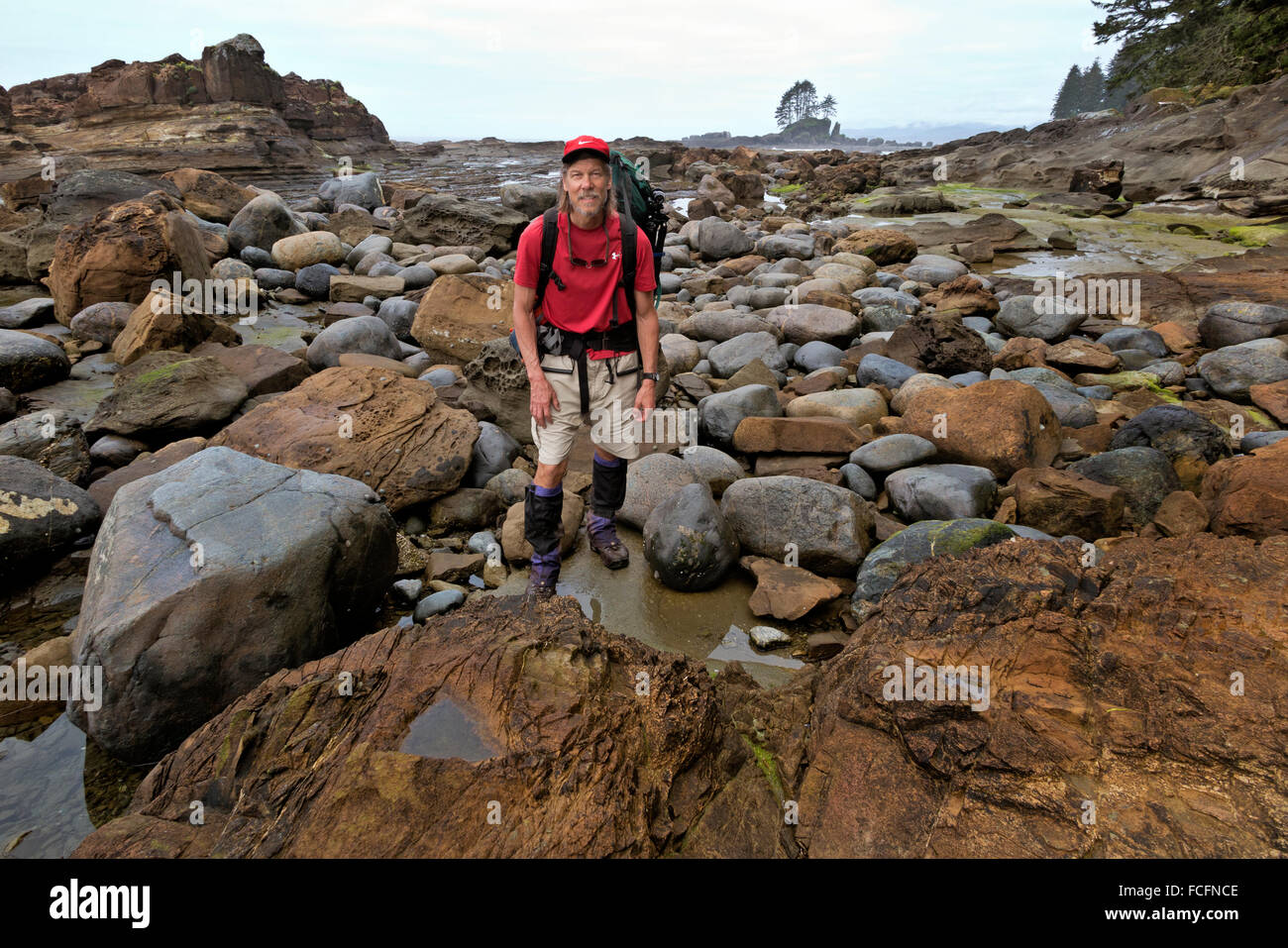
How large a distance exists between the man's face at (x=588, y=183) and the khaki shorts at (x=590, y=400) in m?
0.85

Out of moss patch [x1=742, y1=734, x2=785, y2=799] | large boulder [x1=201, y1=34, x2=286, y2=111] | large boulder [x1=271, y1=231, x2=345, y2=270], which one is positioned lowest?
moss patch [x1=742, y1=734, x2=785, y2=799]

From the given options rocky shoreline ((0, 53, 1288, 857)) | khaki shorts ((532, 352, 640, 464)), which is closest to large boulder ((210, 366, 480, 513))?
rocky shoreline ((0, 53, 1288, 857))

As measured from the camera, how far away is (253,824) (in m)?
1.88

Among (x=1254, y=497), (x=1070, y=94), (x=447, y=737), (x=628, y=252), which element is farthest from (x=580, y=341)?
(x=1070, y=94)

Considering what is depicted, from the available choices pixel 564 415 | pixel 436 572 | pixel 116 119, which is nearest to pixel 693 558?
pixel 564 415

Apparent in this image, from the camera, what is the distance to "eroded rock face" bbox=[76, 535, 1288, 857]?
1814 millimetres

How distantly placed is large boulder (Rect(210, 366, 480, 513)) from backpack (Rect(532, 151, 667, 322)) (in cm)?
197

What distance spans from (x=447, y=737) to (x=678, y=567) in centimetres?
248

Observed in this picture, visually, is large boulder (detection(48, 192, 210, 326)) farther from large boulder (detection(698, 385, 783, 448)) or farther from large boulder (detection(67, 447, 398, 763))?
large boulder (detection(698, 385, 783, 448))

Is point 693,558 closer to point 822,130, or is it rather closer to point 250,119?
point 250,119

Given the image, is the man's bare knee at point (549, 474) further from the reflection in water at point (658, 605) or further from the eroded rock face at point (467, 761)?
the eroded rock face at point (467, 761)

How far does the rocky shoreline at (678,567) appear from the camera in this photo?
1.91 metres

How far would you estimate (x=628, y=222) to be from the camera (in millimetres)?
3592

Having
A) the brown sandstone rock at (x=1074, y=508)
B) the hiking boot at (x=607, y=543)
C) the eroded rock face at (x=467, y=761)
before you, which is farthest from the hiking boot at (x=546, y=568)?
the brown sandstone rock at (x=1074, y=508)
